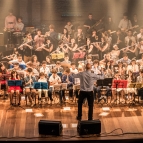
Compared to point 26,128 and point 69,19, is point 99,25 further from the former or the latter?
point 26,128

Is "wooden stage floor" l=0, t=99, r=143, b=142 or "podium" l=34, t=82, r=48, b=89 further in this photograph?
"podium" l=34, t=82, r=48, b=89

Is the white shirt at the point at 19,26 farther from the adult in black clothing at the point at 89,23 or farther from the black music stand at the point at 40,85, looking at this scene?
the black music stand at the point at 40,85

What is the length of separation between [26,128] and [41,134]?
0.77m

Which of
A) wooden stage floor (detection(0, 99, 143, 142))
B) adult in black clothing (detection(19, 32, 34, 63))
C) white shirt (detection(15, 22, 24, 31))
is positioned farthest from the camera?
white shirt (detection(15, 22, 24, 31))

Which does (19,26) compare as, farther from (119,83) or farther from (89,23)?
(119,83)

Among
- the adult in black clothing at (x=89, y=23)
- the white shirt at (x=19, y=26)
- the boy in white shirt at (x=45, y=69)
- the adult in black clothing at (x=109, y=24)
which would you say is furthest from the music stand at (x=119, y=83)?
the white shirt at (x=19, y=26)

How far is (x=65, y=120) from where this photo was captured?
10.6m

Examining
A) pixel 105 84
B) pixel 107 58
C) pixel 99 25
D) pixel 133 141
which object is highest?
pixel 99 25

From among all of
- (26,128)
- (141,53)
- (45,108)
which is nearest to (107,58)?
(141,53)

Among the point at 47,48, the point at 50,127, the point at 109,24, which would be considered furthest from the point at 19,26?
the point at 50,127

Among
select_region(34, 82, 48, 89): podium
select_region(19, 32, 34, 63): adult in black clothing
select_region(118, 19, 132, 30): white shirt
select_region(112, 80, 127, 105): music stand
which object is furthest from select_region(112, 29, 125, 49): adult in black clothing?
select_region(34, 82, 48, 89): podium

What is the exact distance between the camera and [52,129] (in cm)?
906

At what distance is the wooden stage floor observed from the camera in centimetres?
913

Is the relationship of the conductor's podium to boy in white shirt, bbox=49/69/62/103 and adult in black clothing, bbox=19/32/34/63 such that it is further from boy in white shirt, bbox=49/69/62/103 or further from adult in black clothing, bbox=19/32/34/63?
boy in white shirt, bbox=49/69/62/103
